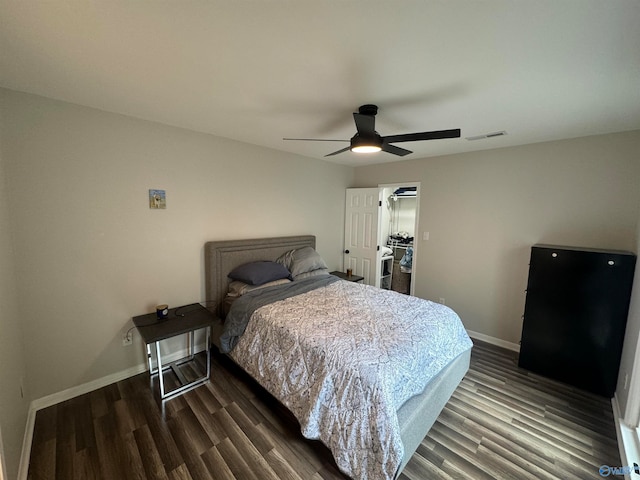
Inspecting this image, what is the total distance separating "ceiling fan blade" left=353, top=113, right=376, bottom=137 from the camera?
70.4 inches

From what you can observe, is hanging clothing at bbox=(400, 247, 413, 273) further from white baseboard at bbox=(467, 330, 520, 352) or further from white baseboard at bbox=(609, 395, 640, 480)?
white baseboard at bbox=(609, 395, 640, 480)

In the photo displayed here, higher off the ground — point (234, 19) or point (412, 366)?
point (234, 19)

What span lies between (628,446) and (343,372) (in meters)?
2.10

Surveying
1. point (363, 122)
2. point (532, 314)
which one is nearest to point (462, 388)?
point (532, 314)

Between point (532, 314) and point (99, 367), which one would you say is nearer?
point (99, 367)

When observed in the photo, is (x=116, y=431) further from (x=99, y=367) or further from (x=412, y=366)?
(x=412, y=366)

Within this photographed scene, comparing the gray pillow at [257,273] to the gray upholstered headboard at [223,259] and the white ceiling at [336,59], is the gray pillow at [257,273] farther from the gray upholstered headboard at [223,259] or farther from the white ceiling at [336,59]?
the white ceiling at [336,59]

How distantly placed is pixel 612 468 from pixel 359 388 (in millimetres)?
1865

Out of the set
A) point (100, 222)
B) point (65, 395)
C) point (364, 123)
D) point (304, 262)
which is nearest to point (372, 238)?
point (304, 262)

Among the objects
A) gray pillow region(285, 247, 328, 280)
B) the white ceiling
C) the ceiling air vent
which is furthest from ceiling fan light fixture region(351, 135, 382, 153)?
gray pillow region(285, 247, 328, 280)

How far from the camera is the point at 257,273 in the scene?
300 centimetres

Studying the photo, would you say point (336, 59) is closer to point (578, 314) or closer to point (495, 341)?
point (578, 314)

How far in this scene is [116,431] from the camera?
1.90 metres

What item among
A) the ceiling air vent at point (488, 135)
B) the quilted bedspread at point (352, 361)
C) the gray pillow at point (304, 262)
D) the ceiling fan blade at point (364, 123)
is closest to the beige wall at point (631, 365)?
the quilted bedspread at point (352, 361)
